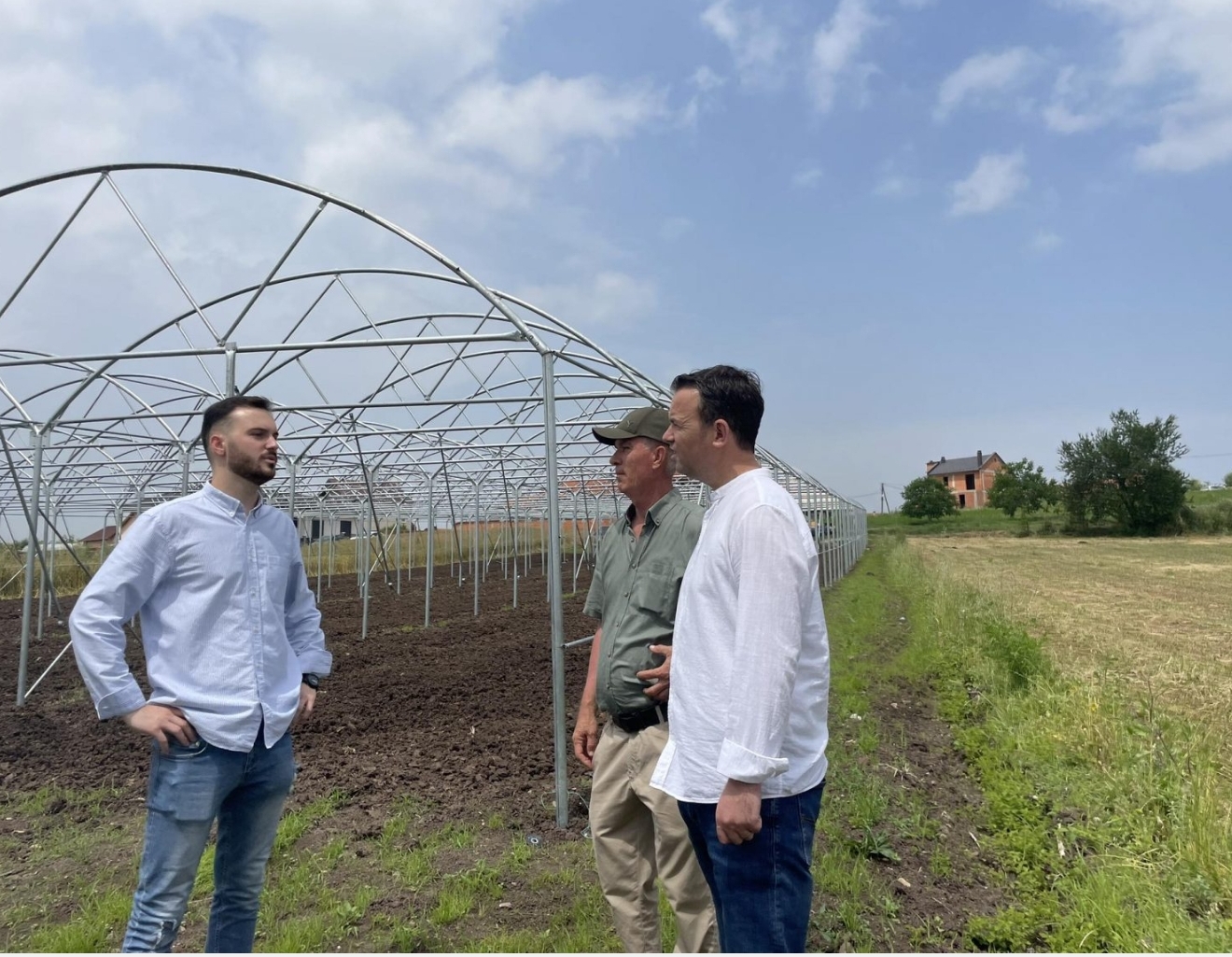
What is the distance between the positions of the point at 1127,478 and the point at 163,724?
49.2 metres

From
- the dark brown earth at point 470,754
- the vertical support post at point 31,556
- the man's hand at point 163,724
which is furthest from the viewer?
the vertical support post at point 31,556

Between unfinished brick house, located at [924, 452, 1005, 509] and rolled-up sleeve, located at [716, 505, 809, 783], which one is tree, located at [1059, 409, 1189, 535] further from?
rolled-up sleeve, located at [716, 505, 809, 783]

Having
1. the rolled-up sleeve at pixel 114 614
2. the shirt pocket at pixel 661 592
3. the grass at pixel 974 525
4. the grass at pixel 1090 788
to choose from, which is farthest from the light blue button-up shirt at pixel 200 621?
the grass at pixel 974 525

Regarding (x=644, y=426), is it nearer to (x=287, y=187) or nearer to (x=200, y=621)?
(x=200, y=621)

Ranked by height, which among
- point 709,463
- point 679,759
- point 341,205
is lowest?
point 679,759

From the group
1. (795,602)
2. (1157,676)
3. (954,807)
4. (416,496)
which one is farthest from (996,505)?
(795,602)

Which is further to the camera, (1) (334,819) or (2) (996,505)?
(2) (996,505)

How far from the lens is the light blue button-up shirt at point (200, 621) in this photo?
7.18 feet

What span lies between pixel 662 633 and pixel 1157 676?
7.11 m

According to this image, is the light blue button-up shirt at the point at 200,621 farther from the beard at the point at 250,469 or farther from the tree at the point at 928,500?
the tree at the point at 928,500

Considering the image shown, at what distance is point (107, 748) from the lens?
5.78 m

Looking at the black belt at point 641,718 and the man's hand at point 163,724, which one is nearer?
the man's hand at point 163,724

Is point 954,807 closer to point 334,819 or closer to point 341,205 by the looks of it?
point 334,819

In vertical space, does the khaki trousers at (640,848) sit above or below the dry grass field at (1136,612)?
above
